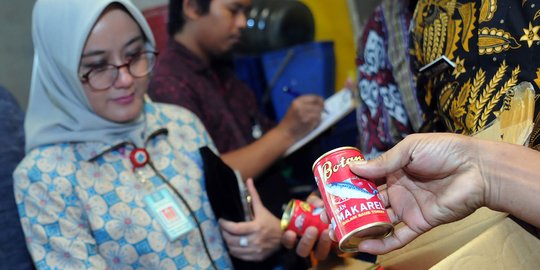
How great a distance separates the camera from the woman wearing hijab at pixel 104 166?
1320 mm

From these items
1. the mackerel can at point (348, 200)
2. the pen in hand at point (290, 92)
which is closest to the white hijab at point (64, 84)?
the mackerel can at point (348, 200)

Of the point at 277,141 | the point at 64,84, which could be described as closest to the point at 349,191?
the point at 64,84

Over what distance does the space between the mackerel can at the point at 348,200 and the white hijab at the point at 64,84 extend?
2.48 ft

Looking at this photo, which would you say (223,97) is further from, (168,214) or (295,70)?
(168,214)

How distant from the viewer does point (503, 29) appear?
995 mm

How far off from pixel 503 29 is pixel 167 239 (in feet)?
3.00

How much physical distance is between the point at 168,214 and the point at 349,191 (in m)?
0.68

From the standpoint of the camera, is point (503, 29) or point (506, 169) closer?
point (506, 169)

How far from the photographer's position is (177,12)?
2.19 meters

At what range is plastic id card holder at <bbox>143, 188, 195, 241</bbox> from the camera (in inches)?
55.2

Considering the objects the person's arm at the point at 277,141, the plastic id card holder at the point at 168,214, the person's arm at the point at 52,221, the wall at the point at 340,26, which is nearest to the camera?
the person's arm at the point at 52,221

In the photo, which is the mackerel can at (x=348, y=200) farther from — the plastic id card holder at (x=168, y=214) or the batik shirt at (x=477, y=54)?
the plastic id card holder at (x=168, y=214)

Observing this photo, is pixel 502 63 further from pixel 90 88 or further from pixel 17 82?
pixel 17 82

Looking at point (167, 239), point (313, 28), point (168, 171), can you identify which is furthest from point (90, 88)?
point (313, 28)
